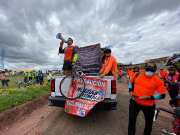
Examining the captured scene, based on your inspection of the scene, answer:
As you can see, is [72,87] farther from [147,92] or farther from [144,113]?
[147,92]

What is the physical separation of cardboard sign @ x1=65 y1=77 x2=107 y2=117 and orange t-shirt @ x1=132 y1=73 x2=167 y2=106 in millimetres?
1411

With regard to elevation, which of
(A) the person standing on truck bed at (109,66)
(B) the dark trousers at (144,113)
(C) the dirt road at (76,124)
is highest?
(A) the person standing on truck bed at (109,66)

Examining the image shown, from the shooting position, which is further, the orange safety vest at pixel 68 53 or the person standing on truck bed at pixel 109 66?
the orange safety vest at pixel 68 53

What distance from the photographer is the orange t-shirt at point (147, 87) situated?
554 centimetres

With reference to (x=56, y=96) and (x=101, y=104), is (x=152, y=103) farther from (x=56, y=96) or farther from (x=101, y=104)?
(x=56, y=96)

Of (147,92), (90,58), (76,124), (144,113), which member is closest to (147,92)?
(147,92)

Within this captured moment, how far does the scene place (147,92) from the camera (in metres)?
5.54

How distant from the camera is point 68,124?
7.46m

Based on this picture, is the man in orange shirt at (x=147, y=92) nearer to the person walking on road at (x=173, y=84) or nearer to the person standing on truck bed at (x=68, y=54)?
the person standing on truck bed at (x=68, y=54)

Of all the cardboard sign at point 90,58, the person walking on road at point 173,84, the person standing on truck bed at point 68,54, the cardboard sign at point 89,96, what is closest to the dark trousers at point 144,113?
the cardboard sign at point 89,96

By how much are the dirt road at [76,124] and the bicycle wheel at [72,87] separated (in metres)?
0.96

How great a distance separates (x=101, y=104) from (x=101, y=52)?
9.70 feet

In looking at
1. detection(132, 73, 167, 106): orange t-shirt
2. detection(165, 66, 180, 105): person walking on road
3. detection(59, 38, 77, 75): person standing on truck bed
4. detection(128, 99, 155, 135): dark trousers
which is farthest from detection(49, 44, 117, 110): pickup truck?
detection(165, 66, 180, 105): person walking on road

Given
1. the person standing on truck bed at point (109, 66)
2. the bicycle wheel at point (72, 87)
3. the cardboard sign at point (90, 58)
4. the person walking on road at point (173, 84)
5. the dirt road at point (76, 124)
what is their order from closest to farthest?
the dirt road at point (76, 124)
the bicycle wheel at point (72, 87)
the person standing on truck bed at point (109, 66)
the cardboard sign at point (90, 58)
the person walking on road at point (173, 84)
